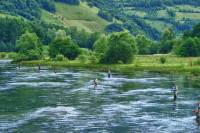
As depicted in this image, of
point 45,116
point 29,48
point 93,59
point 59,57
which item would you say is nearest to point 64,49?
point 59,57

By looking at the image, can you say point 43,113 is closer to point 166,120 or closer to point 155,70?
point 166,120

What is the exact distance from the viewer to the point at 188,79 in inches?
4117

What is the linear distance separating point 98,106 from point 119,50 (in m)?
87.3

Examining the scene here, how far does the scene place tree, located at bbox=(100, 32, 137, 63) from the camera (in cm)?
15150

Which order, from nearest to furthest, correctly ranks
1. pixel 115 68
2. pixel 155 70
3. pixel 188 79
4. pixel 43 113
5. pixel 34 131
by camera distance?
pixel 34 131
pixel 43 113
pixel 188 79
pixel 155 70
pixel 115 68

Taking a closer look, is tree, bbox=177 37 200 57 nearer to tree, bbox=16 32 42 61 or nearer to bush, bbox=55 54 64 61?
bush, bbox=55 54 64 61

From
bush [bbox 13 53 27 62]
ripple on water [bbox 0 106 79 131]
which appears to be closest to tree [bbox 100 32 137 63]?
bush [bbox 13 53 27 62]

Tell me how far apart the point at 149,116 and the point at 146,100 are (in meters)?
14.5

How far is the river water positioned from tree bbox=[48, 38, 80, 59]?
272 feet

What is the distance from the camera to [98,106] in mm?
65875

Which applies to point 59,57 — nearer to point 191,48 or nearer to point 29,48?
point 29,48

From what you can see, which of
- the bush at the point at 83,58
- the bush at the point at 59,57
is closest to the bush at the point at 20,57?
the bush at the point at 59,57

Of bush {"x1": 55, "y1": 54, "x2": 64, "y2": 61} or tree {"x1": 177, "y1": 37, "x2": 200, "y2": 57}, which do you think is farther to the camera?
bush {"x1": 55, "y1": 54, "x2": 64, "y2": 61}

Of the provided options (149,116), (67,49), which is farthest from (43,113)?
(67,49)
